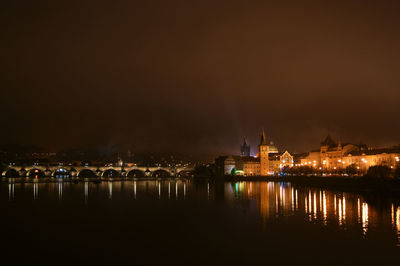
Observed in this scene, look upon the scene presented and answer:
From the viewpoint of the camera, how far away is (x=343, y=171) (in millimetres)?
80062

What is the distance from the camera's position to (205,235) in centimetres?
2434

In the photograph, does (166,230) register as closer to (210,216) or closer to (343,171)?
(210,216)

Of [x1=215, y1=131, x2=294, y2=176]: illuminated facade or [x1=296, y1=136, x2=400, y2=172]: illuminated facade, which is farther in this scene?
[x1=215, y1=131, x2=294, y2=176]: illuminated facade

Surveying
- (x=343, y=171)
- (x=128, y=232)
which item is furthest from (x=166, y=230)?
(x=343, y=171)

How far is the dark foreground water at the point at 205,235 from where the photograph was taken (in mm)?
19141

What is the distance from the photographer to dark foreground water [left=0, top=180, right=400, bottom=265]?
19.1 meters

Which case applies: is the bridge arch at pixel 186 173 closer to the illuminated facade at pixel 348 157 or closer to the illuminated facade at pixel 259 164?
the illuminated facade at pixel 259 164

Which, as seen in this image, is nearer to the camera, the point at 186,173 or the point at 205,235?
the point at 205,235

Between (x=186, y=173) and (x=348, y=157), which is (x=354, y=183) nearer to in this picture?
(x=348, y=157)

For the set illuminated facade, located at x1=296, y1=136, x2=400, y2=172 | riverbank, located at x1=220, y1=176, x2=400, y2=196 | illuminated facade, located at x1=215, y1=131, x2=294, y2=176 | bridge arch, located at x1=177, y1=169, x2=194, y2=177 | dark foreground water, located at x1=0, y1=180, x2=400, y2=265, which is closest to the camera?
dark foreground water, located at x1=0, y1=180, x2=400, y2=265

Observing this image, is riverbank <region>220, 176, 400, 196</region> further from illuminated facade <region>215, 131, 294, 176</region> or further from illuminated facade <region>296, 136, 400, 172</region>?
illuminated facade <region>215, 131, 294, 176</region>

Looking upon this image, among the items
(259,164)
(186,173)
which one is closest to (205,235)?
(259,164)

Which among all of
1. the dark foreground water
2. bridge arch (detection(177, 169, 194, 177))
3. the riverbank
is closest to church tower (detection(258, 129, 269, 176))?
bridge arch (detection(177, 169, 194, 177))

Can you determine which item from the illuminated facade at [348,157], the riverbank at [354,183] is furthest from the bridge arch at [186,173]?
the riverbank at [354,183]
